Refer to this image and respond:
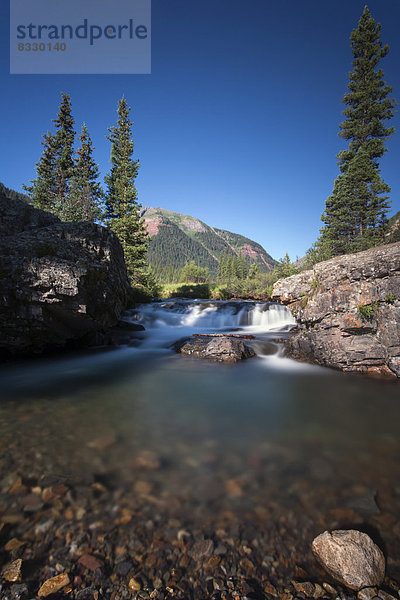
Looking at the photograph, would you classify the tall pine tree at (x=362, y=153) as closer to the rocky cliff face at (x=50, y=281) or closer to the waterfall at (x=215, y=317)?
the waterfall at (x=215, y=317)

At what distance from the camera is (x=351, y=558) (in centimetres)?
182

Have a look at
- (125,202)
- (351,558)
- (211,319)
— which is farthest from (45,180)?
(351,558)

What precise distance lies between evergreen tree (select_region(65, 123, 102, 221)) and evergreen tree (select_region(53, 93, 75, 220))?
3.41 feet

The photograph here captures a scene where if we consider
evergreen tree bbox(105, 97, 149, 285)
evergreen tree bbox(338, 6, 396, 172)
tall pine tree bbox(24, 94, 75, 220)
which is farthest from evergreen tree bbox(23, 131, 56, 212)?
evergreen tree bbox(338, 6, 396, 172)

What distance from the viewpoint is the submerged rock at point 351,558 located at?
1728 mm

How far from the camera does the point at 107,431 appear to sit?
3.91m

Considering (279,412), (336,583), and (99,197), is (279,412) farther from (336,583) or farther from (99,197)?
(99,197)

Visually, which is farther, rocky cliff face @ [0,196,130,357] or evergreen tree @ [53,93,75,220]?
evergreen tree @ [53,93,75,220]

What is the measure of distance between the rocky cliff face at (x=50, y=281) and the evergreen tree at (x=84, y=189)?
13.3 m

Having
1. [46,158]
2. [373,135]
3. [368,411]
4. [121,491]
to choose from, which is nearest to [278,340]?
[368,411]

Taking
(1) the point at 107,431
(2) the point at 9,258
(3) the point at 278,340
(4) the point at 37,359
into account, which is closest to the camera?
(1) the point at 107,431

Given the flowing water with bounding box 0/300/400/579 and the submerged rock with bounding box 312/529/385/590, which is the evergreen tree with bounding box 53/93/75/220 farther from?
the submerged rock with bounding box 312/529/385/590

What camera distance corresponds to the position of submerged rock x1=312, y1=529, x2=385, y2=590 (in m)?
1.73

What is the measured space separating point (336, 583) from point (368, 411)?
3.85 m
